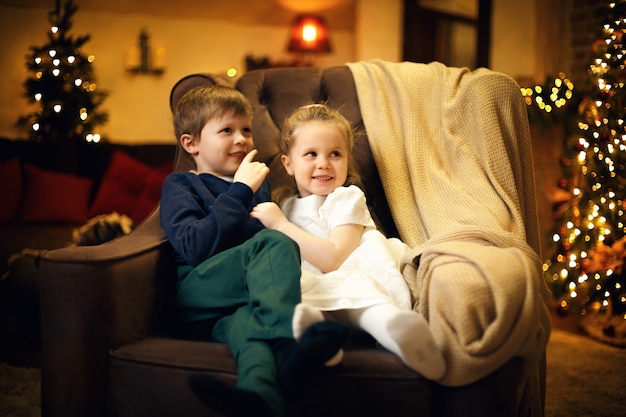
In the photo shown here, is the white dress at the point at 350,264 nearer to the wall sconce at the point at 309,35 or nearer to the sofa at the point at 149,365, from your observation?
the sofa at the point at 149,365

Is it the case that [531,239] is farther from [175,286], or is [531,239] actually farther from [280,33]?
[280,33]

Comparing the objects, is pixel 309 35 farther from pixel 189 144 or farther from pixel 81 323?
pixel 81 323

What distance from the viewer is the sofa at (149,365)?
1.23 meters

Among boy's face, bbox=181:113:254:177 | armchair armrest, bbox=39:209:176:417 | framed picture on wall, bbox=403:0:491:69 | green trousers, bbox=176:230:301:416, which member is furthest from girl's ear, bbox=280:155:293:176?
framed picture on wall, bbox=403:0:491:69

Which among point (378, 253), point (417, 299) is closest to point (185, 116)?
point (378, 253)

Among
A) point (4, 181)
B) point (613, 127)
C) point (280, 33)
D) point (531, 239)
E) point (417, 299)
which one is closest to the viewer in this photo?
point (417, 299)

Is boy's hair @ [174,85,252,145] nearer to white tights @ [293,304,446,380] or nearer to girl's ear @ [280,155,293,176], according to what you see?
girl's ear @ [280,155,293,176]

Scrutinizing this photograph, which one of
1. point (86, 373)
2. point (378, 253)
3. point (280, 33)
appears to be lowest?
point (86, 373)

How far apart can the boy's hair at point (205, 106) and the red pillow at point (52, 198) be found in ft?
6.67

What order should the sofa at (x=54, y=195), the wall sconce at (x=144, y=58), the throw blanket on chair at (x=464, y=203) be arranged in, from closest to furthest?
1. the throw blanket on chair at (x=464, y=203)
2. the sofa at (x=54, y=195)
3. the wall sconce at (x=144, y=58)

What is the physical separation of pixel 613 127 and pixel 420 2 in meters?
3.14

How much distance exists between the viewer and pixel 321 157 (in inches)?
67.3

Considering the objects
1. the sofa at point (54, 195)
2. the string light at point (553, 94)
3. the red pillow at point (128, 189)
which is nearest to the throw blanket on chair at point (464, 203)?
the string light at point (553, 94)

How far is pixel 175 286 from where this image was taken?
156 cm
